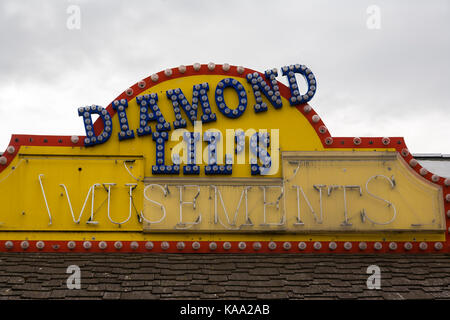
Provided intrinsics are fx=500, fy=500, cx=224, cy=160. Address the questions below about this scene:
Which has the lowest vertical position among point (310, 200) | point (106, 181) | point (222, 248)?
point (222, 248)

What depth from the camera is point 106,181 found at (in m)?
8.73

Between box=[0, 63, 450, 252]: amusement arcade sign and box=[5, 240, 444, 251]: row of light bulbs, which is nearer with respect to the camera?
box=[5, 240, 444, 251]: row of light bulbs

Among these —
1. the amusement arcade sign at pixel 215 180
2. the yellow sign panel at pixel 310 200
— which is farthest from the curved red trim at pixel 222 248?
the yellow sign panel at pixel 310 200

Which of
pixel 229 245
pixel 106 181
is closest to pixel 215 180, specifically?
pixel 229 245

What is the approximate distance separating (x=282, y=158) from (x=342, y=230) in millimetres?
1616

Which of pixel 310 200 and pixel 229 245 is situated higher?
pixel 310 200

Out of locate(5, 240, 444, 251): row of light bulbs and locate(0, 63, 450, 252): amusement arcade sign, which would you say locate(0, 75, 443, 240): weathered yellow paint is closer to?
locate(0, 63, 450, 252): amusement arcade sign

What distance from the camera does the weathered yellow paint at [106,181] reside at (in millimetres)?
8516

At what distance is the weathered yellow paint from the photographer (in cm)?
852

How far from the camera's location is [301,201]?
8719 mm

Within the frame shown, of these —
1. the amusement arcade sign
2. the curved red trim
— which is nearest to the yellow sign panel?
the amusement arcade sign

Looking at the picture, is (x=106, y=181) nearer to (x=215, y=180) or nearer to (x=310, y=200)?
(x=215, y=180)
